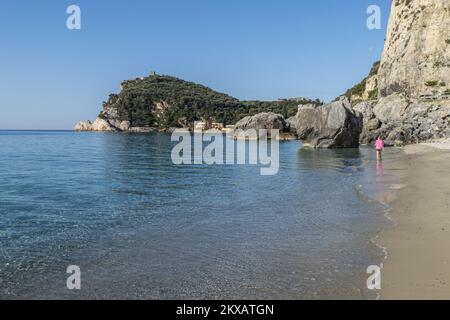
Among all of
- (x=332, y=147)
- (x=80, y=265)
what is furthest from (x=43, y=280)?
(x=332, y=147)

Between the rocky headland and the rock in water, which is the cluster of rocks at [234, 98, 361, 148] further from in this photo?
the rock in water

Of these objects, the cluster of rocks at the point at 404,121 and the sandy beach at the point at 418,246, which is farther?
the cluster of rocks at the point at 404,121

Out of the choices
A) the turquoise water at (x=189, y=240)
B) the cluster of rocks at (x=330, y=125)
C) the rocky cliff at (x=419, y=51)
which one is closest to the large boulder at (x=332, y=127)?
the cluster of rocks at (x=330, y=125)

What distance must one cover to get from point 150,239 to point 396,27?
96.1 meters

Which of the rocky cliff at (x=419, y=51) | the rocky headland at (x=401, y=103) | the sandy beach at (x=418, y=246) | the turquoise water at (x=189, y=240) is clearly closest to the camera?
the sandy beach at (x=418, y=246)

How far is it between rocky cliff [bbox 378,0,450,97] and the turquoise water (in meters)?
65.2

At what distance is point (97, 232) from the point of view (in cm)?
1273

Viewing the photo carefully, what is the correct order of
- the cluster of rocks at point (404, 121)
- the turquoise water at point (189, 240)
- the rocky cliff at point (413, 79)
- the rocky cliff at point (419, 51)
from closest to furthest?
the turquoise water at point (189, 240), the cluster of rocks at point (404, 121), the rocky cliff at point (413, 79), the rocky cliff at point (419, 51)

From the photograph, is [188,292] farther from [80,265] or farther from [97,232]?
[97,232]

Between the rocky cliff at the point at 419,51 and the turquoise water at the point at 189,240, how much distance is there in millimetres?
65177

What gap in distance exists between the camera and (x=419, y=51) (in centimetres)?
8288

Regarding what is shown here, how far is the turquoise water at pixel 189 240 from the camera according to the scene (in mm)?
8273

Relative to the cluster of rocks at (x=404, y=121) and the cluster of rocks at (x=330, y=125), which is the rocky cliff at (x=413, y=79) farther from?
the cluster of rocks at (x=330, y=125)
